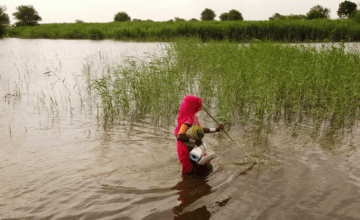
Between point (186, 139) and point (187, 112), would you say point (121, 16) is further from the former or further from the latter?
point (186, 139)

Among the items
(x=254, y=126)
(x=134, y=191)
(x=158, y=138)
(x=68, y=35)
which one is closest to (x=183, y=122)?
(x=134, y=191)

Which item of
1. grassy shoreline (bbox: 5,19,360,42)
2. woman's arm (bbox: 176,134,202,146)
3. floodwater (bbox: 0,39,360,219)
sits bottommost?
floodwater (bbox: 0,39,360,219)

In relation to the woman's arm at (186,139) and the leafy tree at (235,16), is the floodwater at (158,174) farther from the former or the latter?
the leafy tree at (235,16)

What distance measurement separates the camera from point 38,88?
9.89 meters

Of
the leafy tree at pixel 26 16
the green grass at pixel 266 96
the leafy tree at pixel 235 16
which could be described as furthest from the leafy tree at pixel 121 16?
the green grass at pixel 266 96

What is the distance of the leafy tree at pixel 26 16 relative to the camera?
52562mm

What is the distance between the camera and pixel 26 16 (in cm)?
5319

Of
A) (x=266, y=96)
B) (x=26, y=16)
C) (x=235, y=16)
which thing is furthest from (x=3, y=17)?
(x=266, y=96)

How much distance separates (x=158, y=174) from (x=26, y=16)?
59.8 metres

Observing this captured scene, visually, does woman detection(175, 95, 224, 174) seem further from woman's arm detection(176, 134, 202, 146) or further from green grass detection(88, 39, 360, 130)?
green grass detection(88, 39, 360, 130)

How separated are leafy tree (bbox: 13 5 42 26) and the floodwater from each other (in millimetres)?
54567

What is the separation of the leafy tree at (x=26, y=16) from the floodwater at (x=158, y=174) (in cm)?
5457

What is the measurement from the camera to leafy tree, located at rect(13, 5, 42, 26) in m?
52.6

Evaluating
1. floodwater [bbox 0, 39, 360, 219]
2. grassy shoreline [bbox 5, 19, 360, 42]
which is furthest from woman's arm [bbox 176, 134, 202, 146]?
grassy shoreline [bbox 5, 19, 360, 42]
